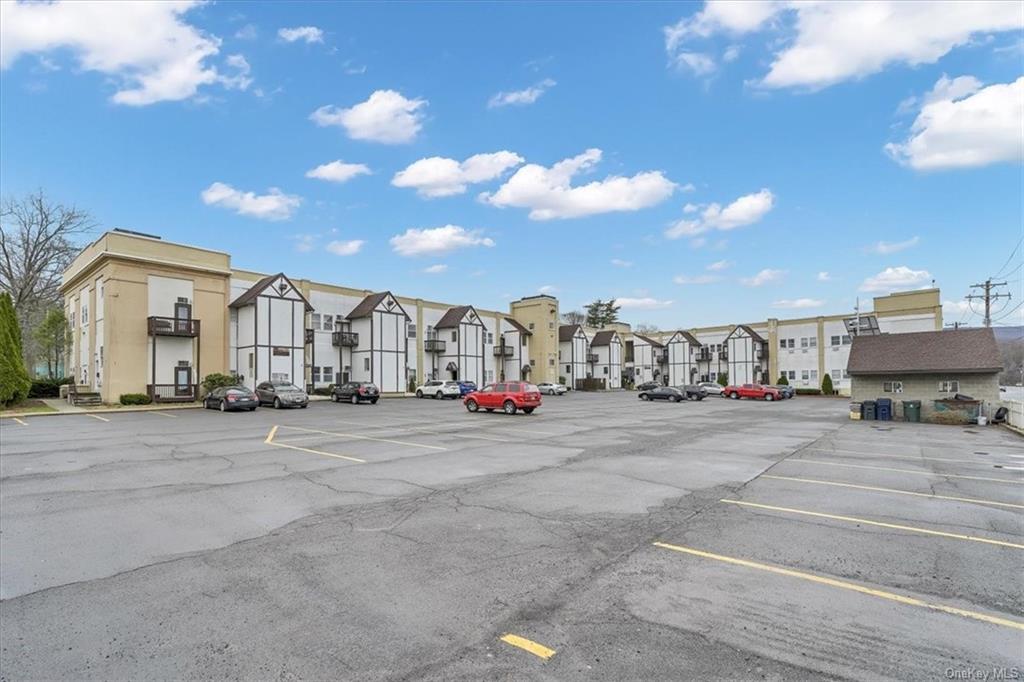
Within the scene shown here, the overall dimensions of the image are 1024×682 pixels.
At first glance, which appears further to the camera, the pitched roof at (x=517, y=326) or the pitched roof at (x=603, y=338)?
the pitched roof at (x=603, y=338)

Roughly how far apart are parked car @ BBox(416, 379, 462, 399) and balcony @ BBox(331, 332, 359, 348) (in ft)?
24.6

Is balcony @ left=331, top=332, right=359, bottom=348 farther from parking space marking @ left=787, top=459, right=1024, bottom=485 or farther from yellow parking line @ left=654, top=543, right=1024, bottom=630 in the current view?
yellow parking line @ left=654, top=543, right=1024, bottom=630

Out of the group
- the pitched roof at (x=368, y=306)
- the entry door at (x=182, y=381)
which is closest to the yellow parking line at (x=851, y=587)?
the entry door at (x=182, y=381)

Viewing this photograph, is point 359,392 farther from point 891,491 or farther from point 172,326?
point 891,491

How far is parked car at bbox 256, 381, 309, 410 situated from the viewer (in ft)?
106

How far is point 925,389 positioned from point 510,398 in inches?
852

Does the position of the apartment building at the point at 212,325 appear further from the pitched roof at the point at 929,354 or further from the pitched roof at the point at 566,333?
the pitched roof at the point at 929,354

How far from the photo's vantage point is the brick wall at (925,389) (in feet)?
84.2

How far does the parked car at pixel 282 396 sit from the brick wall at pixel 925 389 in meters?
32.6

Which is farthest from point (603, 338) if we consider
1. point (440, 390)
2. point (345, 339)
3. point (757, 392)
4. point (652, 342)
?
point (345, 339)

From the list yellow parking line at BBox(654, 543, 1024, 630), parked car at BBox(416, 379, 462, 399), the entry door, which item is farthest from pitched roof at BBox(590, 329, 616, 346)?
yellow parking line at BBox(654, 543, 1024, 630)

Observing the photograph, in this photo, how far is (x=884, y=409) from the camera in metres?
27.9

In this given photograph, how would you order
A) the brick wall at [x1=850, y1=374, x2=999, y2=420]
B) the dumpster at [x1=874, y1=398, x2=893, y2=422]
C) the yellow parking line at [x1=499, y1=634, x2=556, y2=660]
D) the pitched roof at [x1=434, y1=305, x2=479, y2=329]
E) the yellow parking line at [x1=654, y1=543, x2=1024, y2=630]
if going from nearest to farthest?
1. the yellow parking line at [x1=499, y1=634, x2=556, y2=660]
2. the yellow parking line at [x1=654, y1=543, x2=1024, y2=630]
3. the brick wall at [x1=850, y1=374, x2=999, y2=420]
4. the dumpster at [x1=874, y1=398, x2=893, y2=422]
5. the pitched roof at [x1=434, y1=305, x2=479, y2=329]

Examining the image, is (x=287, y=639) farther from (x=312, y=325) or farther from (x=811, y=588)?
(x=312, y=325)
